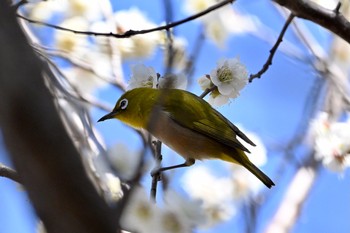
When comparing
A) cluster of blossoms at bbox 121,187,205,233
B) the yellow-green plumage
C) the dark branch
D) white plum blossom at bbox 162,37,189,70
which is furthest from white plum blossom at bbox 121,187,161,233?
the dark branch

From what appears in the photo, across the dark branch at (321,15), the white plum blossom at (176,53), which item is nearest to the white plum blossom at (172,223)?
the white plum blossom at (176,53)

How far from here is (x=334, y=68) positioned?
2.85 metres

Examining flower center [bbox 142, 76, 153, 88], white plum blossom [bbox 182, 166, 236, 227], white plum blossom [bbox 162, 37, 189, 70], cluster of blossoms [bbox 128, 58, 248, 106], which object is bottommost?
white plum blossom [bbox 182, 166, 236, 227]

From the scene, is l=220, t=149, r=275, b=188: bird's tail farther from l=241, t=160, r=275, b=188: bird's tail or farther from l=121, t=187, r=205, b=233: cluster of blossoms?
l=121, t=187, r=205, b=233: cluster of blossoms

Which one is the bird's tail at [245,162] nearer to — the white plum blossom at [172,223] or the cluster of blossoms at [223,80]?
the cluster of blossoms at [223,80]

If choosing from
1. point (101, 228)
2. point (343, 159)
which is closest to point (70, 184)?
point (101, 228)

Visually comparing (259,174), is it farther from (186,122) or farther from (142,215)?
(142,215)

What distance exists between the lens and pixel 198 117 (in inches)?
81.0

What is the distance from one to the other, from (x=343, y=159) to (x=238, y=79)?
1.83ft

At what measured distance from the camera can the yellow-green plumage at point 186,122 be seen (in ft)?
6.68

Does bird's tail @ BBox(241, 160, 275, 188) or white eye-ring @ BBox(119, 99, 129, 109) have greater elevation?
white eye-ring @ BBox(119, 99, 129, 109)

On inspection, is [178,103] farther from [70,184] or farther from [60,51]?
[70,184]

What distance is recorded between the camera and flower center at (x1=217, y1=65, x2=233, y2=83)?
1779 mm

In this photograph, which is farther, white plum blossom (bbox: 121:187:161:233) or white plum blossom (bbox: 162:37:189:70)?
white plum blossom (bbox: 121:187:161:233)
